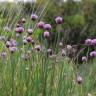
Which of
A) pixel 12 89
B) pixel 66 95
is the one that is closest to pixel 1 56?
pixel 12 89

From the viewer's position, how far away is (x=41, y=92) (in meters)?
3.23

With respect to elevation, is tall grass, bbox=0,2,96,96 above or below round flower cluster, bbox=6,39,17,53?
below

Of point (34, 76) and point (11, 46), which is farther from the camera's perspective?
point (11, 46)

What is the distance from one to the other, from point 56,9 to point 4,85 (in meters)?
8.21

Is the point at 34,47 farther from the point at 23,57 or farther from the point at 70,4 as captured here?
the point at 70,4

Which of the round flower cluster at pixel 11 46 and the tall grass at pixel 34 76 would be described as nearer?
the tall grass at pixel 34 76

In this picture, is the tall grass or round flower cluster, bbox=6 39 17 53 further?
round flower cluster, bbox=6 39 17 53

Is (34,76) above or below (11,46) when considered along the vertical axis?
below

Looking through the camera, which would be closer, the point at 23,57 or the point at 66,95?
the point at 66,95

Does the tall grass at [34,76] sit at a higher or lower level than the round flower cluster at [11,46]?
lower

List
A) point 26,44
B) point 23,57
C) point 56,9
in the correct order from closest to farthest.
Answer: point 23,57 → point 26,44 → point 56,9

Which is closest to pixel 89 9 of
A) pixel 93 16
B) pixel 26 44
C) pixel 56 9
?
pixel 93 16

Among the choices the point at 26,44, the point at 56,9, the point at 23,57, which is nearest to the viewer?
the point at 23,57

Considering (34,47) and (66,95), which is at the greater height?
(34,47)
